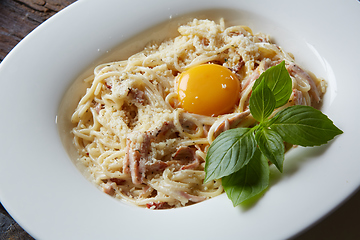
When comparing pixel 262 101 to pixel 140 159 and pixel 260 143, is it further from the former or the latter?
pixel 140 159

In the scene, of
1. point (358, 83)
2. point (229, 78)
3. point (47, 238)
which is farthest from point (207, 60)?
point (47, 238)

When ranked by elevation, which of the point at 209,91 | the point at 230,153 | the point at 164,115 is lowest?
the point at 164,115

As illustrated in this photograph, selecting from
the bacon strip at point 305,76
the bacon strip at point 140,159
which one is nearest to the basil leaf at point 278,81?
the bacon strip at point 305,76

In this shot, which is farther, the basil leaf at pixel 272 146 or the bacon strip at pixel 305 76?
the bacon strip at pixel 305 76

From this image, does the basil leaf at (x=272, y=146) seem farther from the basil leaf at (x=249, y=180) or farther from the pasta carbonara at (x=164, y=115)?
the pasta carbonara at (x=164, y=115)

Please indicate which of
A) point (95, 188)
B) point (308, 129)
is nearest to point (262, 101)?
point (308, 129)

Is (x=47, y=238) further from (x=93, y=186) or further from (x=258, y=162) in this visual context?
(x=258, y=162)

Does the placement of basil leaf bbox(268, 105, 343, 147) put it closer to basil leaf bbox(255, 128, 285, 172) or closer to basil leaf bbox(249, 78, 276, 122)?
Result: basil leaf bbox(255, 128, 285, 172)
